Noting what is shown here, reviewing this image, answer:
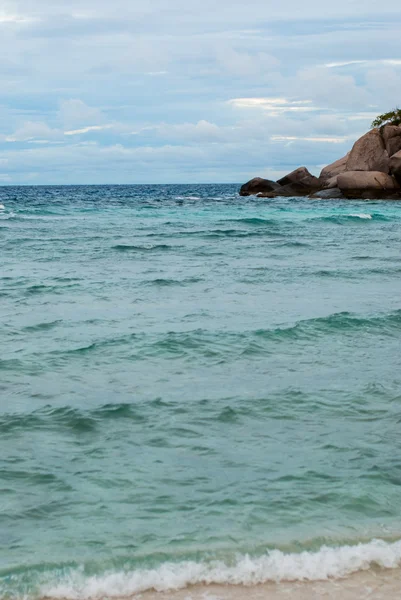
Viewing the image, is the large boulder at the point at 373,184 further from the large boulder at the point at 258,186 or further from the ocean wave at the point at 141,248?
the ocean wave at the point at 141,248

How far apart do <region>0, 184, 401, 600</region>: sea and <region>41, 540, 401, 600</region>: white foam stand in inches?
0.4

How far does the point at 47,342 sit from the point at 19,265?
9.25 meters

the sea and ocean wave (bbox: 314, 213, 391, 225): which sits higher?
ocean wave (bbox: 314, 213, 391, 225)

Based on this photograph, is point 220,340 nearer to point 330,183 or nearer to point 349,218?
point 349,218

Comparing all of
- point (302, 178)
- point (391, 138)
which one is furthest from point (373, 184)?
point (302, 178)

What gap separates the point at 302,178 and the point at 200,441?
187 feet

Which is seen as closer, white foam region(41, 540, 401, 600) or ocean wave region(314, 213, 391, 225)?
white foam region(41, 540, 401, 600)

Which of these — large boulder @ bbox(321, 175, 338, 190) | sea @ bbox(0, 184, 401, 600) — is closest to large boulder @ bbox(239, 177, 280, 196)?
large boulder @ bbox(321, 175, 338, 190)

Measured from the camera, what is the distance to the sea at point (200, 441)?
4.35 metres

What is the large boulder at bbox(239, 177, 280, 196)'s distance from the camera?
6344cm

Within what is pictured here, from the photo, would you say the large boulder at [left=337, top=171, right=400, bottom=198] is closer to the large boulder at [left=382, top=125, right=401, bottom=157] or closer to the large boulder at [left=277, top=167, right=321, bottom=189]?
the large boulder at [left=382, top=125, right=401, bottom=157]

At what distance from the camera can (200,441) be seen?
→ 20.5ft

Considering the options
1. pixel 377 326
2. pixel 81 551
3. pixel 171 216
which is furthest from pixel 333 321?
pixel 171 216

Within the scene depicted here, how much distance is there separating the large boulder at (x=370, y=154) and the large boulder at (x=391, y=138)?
1.01 feet
